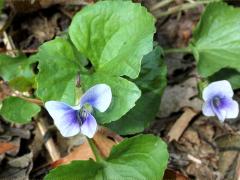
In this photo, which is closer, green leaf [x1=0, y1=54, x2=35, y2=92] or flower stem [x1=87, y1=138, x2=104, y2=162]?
flower stem [x1=87, y1=138, x2=104, y2=162]

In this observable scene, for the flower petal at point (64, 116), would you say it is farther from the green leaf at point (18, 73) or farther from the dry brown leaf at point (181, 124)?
the dry brown leaf at point (181, 124)

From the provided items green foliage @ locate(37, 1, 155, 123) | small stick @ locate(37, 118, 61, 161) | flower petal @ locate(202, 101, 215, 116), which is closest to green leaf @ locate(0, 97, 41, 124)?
small stick @ locate(37, 118, 61, 161)

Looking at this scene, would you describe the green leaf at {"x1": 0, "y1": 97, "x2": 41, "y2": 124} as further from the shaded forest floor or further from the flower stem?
the flower stem

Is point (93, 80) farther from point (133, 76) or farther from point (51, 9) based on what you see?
point (51, 9)

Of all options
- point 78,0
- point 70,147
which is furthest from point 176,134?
point 78,0

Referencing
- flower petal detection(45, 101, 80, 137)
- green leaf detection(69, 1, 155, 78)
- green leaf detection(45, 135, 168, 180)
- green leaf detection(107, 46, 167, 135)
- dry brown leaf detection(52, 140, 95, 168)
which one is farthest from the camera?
dry brown leaf detection(52, 140, 95, 168)

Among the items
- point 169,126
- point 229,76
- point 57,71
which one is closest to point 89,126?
point 57,71

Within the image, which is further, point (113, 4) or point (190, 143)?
point (190, 143)
